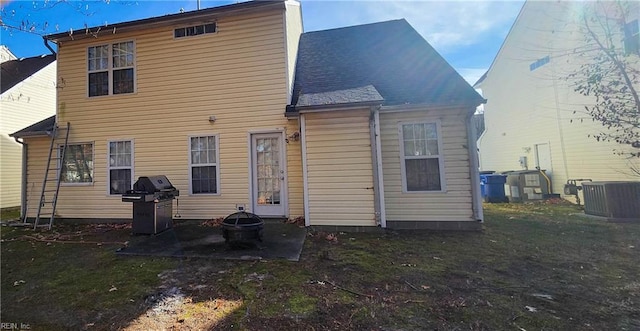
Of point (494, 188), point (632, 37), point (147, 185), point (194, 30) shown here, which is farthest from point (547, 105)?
point (147, 185)

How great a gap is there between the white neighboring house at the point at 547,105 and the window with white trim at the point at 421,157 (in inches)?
Answer: 262

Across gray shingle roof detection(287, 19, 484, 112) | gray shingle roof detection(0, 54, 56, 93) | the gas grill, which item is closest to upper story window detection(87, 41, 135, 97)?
the gas grill

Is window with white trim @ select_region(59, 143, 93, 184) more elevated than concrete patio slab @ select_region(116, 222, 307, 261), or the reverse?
window with white trim @ select_region(59, 143, 93, 184)

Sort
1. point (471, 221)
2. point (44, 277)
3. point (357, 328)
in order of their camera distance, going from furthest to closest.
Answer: point (471, 221) → point (44, 277) → point (357, 328)

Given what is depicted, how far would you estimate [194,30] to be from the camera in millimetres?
7367

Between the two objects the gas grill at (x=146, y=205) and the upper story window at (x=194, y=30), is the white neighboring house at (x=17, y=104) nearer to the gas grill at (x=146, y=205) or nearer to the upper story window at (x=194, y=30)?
the upper story window at (x=194, y=30)

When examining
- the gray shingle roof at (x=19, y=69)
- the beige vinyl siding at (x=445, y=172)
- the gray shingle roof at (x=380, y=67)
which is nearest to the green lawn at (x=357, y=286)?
the beige vinyl siding at (x=445, y=172)

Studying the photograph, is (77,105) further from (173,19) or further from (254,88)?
(254,88)

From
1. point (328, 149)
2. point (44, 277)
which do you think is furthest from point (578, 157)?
point (44, 277)

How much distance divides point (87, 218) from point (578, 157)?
1584cm

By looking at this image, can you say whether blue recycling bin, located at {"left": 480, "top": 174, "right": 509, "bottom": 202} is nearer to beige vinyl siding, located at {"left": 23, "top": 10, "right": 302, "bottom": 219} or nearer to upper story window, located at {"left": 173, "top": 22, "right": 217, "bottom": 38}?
beige vinyl siding, located at {"left": 23, "top": 10, "right": 302, "bottom": 219}

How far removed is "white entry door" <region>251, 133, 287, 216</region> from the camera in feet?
22.4

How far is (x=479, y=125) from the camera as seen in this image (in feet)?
64.7

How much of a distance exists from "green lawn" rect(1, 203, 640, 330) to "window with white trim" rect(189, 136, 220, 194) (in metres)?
2.31
